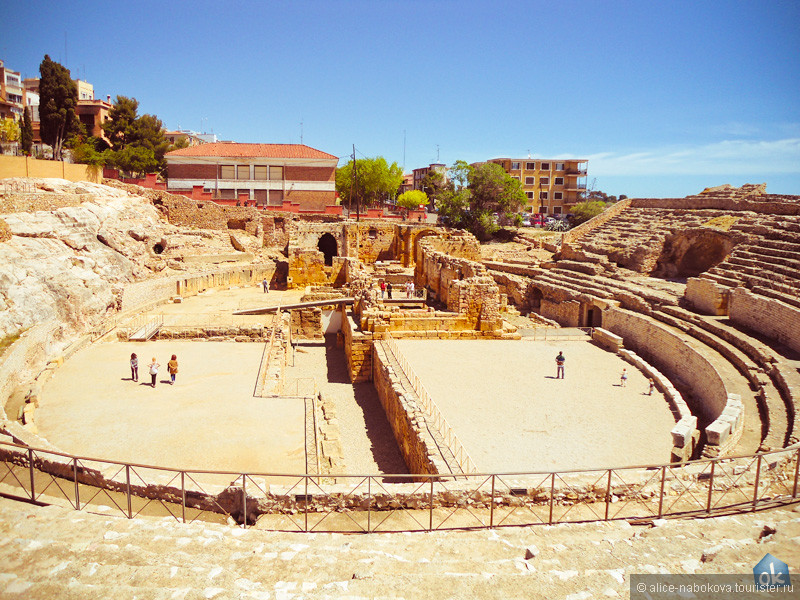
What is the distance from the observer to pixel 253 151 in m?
41.4

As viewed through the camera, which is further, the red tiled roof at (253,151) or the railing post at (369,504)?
the red tiled roof at (253,151)

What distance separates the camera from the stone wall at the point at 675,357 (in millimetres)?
14359

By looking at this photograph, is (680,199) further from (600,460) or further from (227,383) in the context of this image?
(227,383)

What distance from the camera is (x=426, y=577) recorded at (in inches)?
230

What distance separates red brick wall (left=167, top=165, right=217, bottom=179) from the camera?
131 ft

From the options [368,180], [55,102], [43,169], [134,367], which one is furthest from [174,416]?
[368,180]

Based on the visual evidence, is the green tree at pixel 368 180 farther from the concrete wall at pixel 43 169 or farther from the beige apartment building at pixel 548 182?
the concrete wall at pixel 43 169

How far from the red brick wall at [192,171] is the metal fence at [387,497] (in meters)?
35.1

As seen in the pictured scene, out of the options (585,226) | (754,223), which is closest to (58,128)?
(585,226)

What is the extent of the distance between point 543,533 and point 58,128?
124ft

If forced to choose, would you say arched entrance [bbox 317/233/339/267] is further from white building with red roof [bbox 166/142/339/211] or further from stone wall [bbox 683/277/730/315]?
stone wall [bbox 683/277/730/315]

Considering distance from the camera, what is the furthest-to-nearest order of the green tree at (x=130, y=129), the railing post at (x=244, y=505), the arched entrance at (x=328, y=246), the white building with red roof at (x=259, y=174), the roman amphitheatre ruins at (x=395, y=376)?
the green tree at (x=130, y=129), the white building with red roof at (x=259, y=174), the arched entrance at (x=328, y=246), the roman amphitheatre ruins at (x=395, y=376), the railing post at (x=244, y=505)

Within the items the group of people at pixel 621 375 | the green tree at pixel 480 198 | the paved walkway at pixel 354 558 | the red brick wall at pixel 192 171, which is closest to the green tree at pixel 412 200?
the green tree at pixel 480 198

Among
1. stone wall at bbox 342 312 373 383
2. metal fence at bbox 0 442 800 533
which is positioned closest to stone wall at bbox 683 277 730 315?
stone wall at bbox 342 312 373 383
